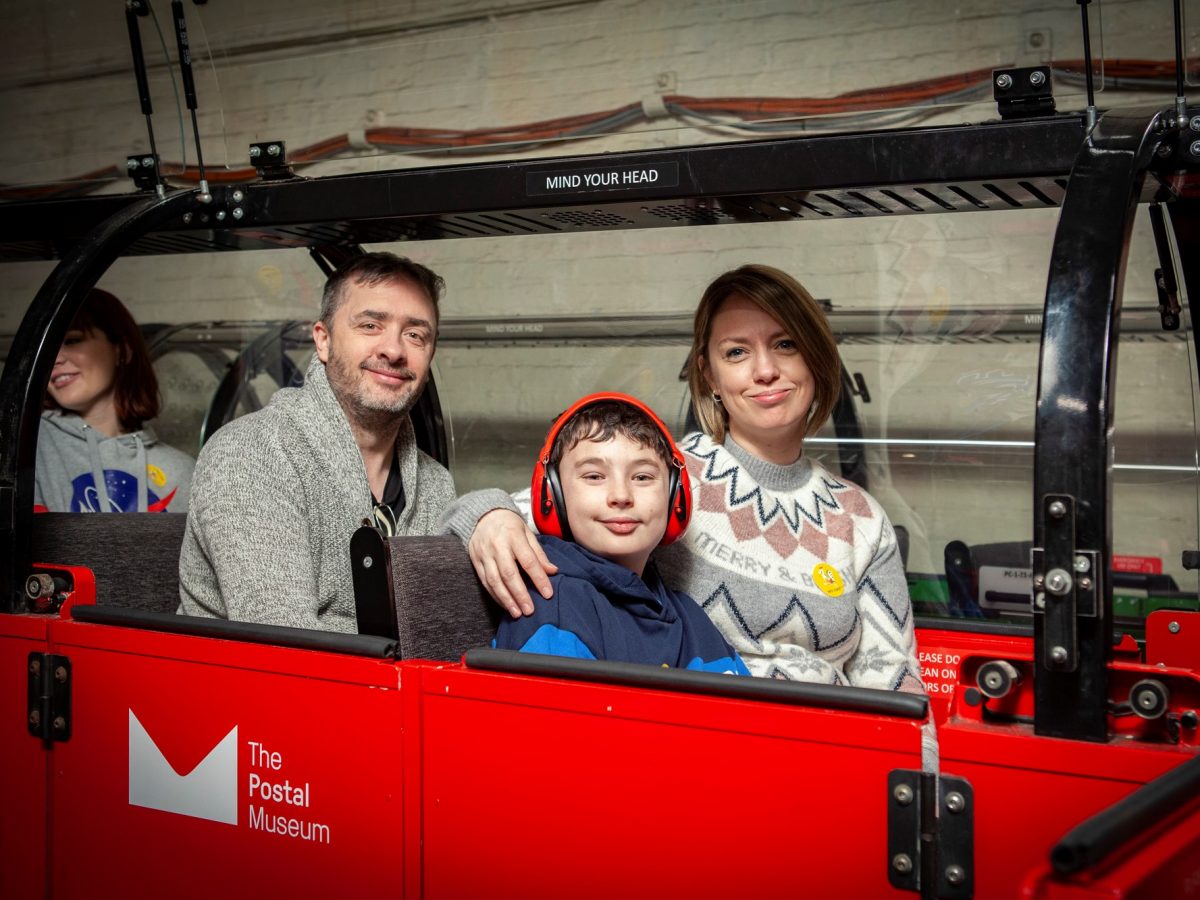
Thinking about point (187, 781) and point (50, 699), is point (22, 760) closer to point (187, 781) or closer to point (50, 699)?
point (50, 699)

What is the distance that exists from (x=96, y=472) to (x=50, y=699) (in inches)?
47.7

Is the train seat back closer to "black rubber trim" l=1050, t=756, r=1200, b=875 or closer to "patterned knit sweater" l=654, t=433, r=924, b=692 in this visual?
"patterned knit sweater" l=654, t=433, r=924, b=692

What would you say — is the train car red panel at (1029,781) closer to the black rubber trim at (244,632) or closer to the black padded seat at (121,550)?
the black rubber trim at (244,632)

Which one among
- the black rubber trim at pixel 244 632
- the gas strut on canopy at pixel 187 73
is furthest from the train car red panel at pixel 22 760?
the gas strut on canopy at pixel 187 73

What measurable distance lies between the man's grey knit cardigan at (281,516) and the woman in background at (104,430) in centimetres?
102

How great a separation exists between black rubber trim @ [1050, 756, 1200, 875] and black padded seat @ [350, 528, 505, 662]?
1077 mm

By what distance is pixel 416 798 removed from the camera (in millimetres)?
1654

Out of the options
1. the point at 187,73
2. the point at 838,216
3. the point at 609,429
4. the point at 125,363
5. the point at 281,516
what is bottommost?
the point at 281,516

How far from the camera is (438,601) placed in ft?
6.25

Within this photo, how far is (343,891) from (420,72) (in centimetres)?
182

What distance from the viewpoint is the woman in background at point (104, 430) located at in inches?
122

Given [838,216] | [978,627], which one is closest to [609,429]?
[838,216]

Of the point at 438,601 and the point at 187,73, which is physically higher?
the point at 187,73

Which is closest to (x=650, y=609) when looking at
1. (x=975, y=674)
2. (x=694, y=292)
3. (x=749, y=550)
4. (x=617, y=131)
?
(x=749, y=550)
